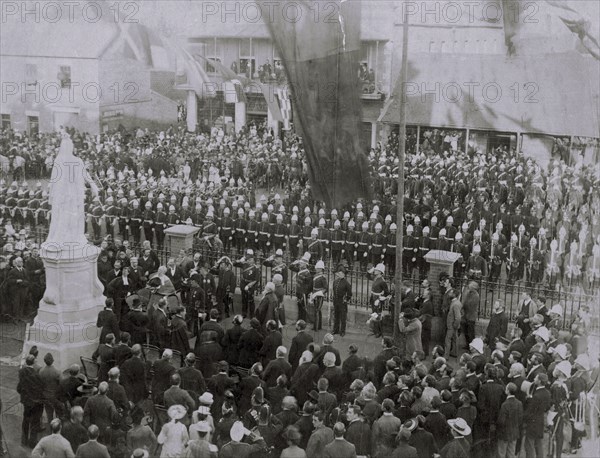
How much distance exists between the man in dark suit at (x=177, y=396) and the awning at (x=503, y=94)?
66.6 ft

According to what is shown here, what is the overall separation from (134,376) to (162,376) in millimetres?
407

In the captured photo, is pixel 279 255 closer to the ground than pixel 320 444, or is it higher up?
higher up

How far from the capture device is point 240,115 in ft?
119

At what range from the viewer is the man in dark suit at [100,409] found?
30.0 ft

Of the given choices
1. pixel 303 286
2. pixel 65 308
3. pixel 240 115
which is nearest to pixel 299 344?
pixel 303 286

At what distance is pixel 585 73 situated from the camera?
26.2 m

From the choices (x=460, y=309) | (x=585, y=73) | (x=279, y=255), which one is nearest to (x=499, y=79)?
(x=585, y=73)

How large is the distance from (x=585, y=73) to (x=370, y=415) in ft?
68.2

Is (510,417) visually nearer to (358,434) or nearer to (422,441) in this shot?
(422,441)

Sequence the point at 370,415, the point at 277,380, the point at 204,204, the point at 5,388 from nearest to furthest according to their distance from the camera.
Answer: the point at 370,415 < the point at 277,380 < the point at 5,388 < the point at 204,204

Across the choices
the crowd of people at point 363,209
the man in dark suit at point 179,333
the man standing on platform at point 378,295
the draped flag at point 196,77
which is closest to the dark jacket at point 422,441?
the man in dark suit at point 179,333

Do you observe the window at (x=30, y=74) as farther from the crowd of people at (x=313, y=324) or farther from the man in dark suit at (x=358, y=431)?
the man in dark suit at (x=358, y=431)

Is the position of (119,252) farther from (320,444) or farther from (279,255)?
(320,444)

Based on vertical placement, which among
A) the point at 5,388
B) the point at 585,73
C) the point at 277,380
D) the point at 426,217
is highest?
the point at 585,73
